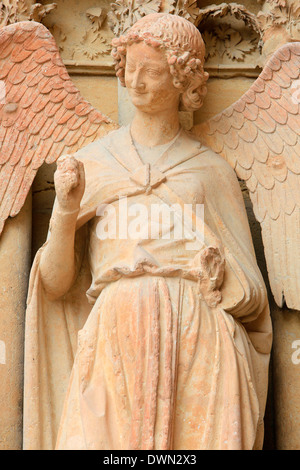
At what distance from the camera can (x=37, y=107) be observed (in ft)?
23.7

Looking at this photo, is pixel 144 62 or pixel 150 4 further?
pixel 150 4

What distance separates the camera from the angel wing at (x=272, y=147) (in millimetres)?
7059

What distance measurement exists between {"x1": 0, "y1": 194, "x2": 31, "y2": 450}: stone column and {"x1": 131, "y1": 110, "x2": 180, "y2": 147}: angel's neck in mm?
697

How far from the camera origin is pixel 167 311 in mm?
6355

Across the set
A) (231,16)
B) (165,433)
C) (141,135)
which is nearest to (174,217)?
(141,135)

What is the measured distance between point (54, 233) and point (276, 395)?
1.39 metres

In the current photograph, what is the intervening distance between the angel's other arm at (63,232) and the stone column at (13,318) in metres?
0.31

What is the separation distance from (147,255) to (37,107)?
44.9 inches

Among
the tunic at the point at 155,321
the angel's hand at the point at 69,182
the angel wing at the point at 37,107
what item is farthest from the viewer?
the angel wing at the point at 37,107

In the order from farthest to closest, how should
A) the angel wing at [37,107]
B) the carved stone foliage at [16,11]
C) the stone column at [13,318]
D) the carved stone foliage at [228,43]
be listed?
the carved stone foliage at [228,43]
the carved stone foliage at [16,11]
the angel wing at [37,107]
the stone column at [13,318]

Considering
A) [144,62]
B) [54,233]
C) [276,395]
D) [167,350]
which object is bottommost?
[276,395]

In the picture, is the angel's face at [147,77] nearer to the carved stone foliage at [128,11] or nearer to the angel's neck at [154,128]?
the angel's neck at [154,128]

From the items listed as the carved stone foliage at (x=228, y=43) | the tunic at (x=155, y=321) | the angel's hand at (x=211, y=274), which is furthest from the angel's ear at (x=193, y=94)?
the carved stone foliage at (x=228, y=43)
